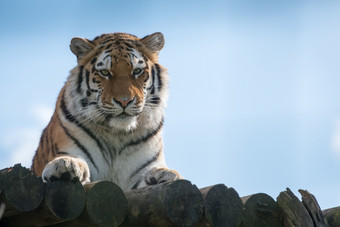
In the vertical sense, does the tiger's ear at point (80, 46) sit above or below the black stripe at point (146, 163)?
above

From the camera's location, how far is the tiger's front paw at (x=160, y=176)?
5.10 meters

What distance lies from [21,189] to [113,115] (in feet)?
6.40

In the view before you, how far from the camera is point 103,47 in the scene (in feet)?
19.6

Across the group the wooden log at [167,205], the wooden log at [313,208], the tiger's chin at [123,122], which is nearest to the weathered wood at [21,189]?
the wooden log at [167,205]

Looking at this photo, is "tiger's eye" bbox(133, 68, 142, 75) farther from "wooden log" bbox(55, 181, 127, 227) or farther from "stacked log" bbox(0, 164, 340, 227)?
"wooden log" bbox(55, 181, 127, 227)

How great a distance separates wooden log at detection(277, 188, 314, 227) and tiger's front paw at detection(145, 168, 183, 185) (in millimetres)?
1184

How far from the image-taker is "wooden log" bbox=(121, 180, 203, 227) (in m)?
3.73

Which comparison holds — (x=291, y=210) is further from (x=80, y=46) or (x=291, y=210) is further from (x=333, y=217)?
(x=80, y=46)

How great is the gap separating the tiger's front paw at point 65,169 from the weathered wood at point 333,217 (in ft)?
5.96

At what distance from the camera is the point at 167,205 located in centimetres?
371

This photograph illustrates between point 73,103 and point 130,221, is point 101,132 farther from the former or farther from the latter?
point 130,221

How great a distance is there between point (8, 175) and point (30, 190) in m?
0.15

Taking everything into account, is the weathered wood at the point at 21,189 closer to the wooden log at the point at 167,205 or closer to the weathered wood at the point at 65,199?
the weathered wood at the point at 65,199

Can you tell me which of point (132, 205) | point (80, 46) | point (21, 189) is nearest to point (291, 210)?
point (132, 205)
